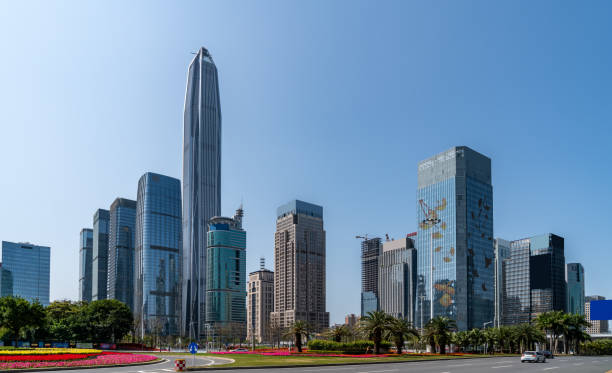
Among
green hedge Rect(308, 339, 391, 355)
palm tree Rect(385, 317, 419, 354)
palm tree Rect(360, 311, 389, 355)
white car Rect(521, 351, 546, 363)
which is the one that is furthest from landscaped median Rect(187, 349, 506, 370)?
white car Rect(521, 351, 546, 363)

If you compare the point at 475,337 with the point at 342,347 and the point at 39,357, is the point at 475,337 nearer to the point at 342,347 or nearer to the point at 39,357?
the point at 342,347

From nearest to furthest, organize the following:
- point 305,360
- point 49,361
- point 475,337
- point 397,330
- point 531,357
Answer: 1. point 49,361
2. point 305,360
3. point 531,357
4. point 397,330
5. point 475,337

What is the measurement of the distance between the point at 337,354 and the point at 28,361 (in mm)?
40065

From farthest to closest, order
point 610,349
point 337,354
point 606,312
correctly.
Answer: point 610,349 < point 337,354 < point 606,312

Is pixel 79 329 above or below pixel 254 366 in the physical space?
below

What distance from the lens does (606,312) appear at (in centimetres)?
3066

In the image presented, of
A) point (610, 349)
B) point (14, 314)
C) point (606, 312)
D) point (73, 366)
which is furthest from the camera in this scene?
point (610, 349)

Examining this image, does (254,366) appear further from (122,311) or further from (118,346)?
(122,311)

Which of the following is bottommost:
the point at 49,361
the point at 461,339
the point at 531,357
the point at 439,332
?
the point at 461,339

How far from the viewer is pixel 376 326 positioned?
7769 centimetres

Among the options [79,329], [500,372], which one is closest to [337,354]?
[500,372]

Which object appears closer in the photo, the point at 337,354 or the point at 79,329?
the point at 337,354

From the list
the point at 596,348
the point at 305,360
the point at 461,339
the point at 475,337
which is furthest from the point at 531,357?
the point at 596,348

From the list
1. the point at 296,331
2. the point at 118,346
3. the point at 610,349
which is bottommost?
the point at 610,349
